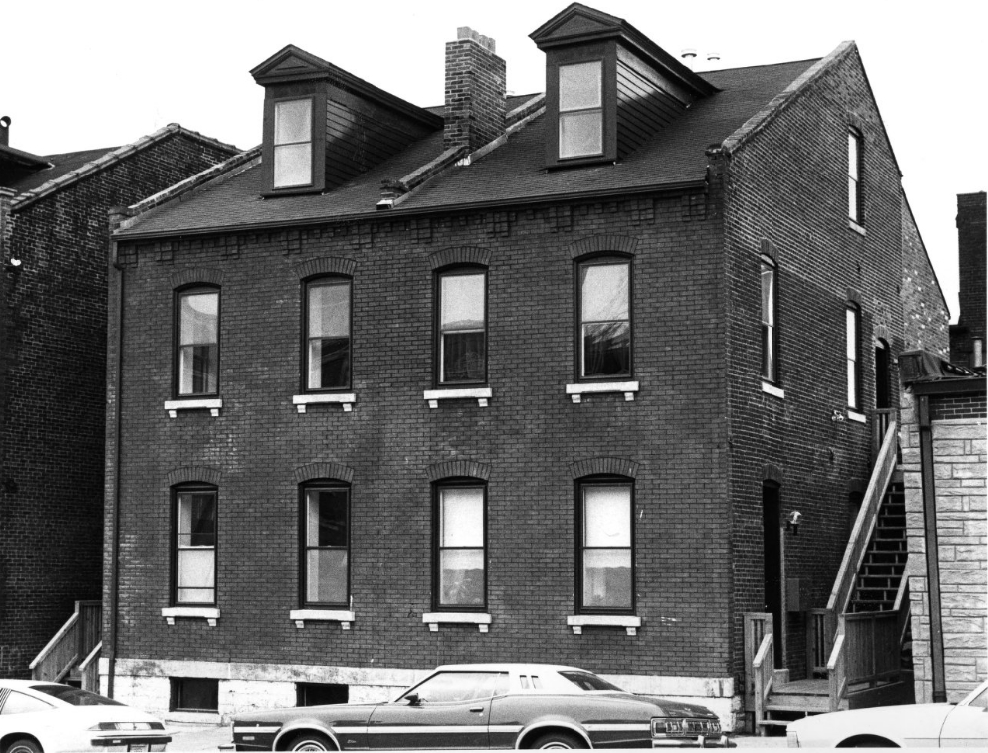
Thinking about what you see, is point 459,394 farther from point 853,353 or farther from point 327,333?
point 853,353

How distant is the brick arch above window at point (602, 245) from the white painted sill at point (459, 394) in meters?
2.49

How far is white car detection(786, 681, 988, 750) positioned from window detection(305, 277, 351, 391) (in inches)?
451

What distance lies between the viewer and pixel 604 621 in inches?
859

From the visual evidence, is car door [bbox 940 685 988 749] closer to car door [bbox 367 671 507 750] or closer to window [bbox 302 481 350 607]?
car door [bbox 367 671 507 750]

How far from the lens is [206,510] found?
25.0 m

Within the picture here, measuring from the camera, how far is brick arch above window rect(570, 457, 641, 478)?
22.0m

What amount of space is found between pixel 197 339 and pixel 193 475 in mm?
2334

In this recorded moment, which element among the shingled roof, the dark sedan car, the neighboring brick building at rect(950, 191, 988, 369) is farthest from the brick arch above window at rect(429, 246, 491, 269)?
the neighboring brick building at rect(950, 191, 988, 369)

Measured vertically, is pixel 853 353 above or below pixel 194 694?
above

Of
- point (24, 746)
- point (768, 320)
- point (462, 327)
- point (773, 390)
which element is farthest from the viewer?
point (768, 320)

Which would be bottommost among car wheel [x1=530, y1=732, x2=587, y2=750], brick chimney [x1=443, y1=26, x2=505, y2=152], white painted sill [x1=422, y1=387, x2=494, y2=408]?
car wheel [x1=530, y1=732, x2=587, y2=750]

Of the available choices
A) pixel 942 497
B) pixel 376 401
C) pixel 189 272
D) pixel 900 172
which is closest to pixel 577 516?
pixel 376 401

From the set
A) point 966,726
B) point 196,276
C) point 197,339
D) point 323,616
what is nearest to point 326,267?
point 196,276

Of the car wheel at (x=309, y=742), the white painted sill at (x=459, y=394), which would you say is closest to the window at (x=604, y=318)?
the white painted sill at (x=459, y=394)
